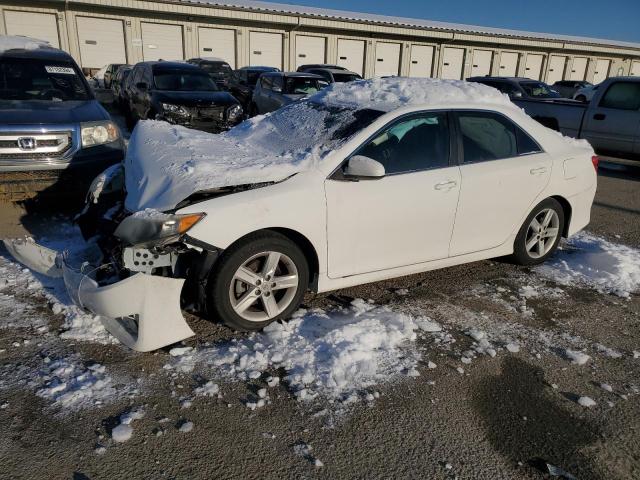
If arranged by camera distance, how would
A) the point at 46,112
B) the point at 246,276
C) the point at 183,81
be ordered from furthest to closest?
the point at 183,81
the point at 46,112
the point at 246,276

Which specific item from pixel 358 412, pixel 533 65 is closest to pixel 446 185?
pixel 358 412

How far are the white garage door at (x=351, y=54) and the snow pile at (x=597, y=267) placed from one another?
28826 millimetres

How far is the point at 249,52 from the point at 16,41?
2402cm

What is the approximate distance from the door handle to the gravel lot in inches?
37.8

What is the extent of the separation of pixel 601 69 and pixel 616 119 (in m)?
39.9

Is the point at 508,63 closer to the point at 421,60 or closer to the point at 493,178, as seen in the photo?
the point at 421,60

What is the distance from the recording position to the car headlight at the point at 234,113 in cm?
1034

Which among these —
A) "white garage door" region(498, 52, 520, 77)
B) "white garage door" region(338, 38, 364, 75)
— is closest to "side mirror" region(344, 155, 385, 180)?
"white garage door" region(338, 38, 364, 75)

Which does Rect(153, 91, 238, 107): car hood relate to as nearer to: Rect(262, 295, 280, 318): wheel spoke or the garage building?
Rect(262, 295, 280, 318): wheel spoke

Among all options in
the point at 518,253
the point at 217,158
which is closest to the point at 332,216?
the point at 217,158

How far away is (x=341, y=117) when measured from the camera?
404cm

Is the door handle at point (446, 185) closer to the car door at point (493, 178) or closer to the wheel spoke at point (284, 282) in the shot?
the car door at point (493, 178)

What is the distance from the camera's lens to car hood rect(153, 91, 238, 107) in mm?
10070

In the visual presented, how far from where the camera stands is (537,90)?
578 inches
